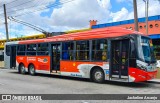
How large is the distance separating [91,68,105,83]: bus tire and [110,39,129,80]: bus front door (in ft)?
2.65

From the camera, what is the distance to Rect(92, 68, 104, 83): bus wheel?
16564 millimetres

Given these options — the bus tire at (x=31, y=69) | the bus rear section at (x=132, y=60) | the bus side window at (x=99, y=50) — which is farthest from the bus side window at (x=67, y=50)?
the bus tire at (x=31, y=69)

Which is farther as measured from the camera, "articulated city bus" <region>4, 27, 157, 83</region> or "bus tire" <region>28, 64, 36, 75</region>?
"bus tire" <region>28, 64, 36, 75</region>

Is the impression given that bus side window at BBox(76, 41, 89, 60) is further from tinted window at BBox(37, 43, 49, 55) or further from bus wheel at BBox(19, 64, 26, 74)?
bus wheel at BBox(19, 64, 26, 74)

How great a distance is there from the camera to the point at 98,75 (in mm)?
16859

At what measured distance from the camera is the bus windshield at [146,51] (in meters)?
15.1

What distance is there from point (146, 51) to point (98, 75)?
303 cm

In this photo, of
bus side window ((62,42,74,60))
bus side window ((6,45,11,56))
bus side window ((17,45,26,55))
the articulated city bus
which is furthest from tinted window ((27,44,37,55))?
bus side window ((62,42,74,60))

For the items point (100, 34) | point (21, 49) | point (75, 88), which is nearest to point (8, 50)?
point (21, 49)

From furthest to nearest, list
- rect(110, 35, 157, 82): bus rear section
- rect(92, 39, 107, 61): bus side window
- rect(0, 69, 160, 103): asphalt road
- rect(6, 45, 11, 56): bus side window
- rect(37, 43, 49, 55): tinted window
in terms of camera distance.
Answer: rect(6, 45, 11, 56): bus side window
rect(37, 43, 49, 55): tinted window
rect(92, 39, 107, 61): bus side window
rect(110, 35, 157, 82): bus rear section
rect(0, 69, 160, 103): asphalt road

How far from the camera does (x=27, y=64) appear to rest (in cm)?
Result: 2352

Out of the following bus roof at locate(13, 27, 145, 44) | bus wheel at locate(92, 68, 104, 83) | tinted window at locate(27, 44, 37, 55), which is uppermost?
bus roof at locate(13, 27, 145, 44)

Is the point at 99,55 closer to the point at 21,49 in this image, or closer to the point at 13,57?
the point at 21,49

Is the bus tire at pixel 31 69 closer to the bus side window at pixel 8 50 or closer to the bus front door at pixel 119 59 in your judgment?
the bus side window at pixel 8 50
